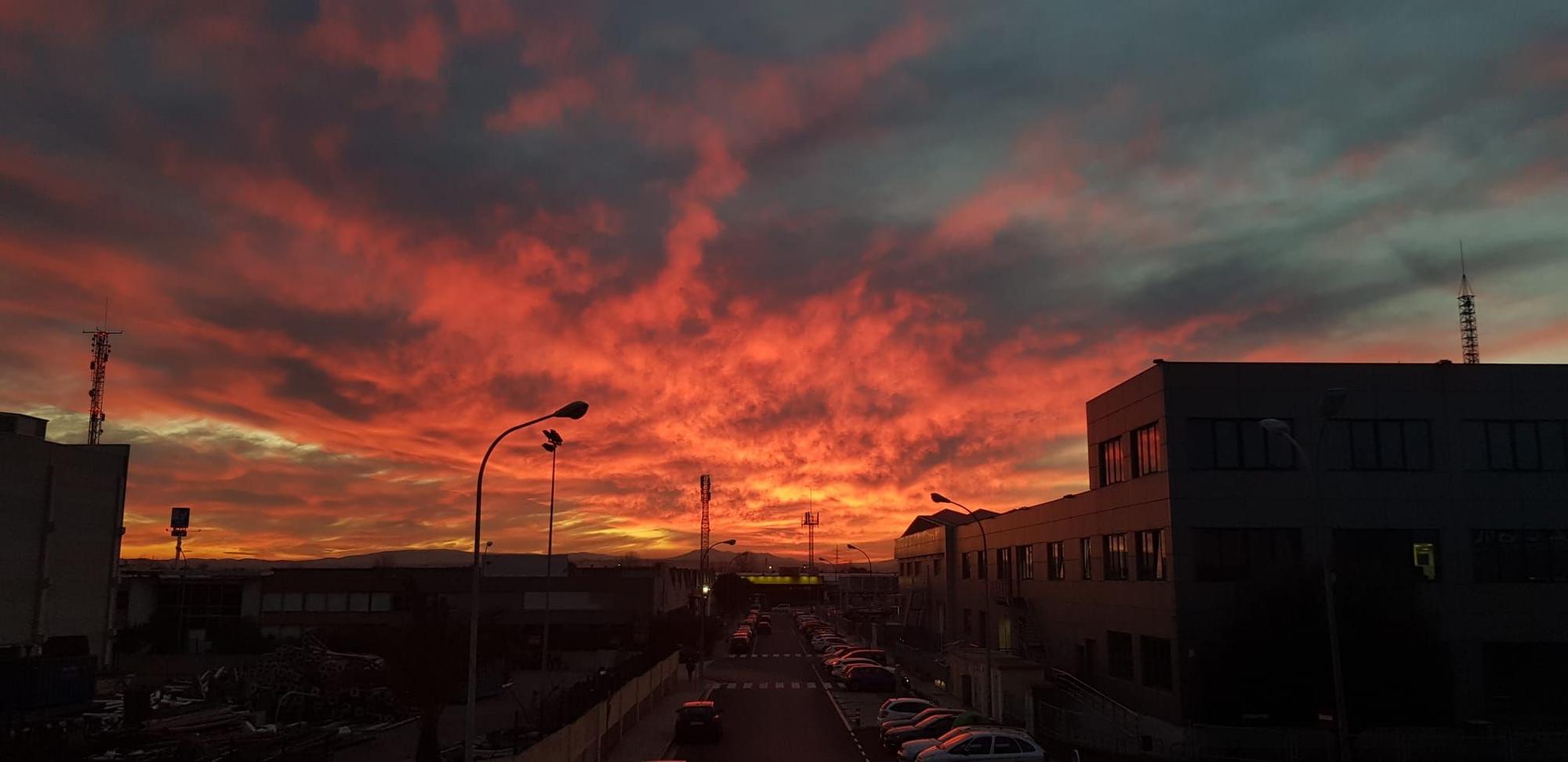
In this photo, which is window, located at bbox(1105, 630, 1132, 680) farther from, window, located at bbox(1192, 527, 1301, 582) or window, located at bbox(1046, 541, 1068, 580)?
window, located at bbox(1046, 541, 1068, 580)

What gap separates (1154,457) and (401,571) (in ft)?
251

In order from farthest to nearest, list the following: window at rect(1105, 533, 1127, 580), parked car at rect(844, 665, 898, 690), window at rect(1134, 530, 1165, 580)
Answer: parked car at rect(844, 665, 898, 690) < window at rect(1105, 533, 1127, 580) < window at rect(1134, 530, 1165, 580)

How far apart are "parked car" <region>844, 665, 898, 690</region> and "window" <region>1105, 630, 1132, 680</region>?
1616cm

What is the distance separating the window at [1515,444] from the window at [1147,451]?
38.2 feet

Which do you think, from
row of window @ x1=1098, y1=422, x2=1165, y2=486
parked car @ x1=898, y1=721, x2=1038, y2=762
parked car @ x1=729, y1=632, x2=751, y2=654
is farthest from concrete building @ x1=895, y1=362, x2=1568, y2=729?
parked car @ x1=729, y1=632, x2=751, y2=654

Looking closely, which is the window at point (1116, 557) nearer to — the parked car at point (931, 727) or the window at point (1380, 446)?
the window at point (1380, 446)

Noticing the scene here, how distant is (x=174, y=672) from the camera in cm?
7331

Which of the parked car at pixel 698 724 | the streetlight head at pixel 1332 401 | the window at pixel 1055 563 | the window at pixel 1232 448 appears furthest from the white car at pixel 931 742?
the window at pixel 1055 563

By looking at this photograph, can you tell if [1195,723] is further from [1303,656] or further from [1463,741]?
[1463,741]

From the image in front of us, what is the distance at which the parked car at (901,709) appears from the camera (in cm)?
3894

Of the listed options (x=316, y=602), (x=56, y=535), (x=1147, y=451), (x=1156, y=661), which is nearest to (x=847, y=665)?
(x=1156, y=661)

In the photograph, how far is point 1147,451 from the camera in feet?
134

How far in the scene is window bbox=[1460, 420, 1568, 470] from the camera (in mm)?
38062

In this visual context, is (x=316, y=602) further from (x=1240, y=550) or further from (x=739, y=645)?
(x=1240, y=550)
